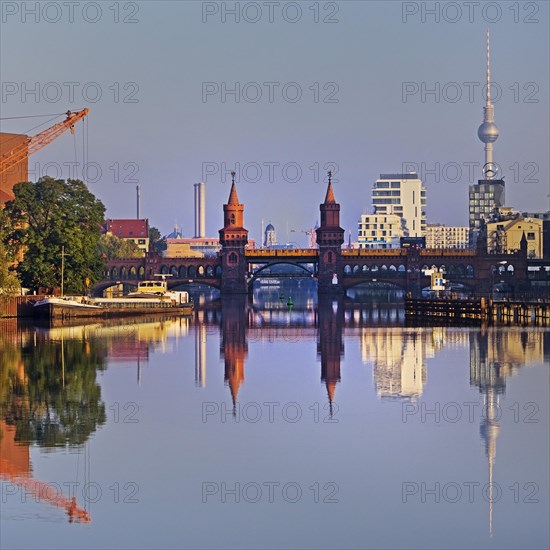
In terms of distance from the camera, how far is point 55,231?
446 ft

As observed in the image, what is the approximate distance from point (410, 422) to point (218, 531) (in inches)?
754

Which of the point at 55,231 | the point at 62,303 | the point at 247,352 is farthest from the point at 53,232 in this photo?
the point at 247,352

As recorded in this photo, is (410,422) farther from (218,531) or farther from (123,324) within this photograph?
(123,324)

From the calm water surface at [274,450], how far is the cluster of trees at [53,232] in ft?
160

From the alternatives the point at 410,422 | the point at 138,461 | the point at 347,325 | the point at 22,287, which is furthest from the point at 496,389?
the point at 22,287

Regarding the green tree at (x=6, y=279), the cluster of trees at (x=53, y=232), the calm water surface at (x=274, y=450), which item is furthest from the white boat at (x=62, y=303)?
the calm water surface at (x=274, y=450)

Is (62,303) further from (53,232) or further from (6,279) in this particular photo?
(53,232)

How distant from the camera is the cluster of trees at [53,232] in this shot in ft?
445

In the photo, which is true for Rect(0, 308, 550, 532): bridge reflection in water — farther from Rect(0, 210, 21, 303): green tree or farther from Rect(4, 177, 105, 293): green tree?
Rect(4, 177, 105, 293): green tree

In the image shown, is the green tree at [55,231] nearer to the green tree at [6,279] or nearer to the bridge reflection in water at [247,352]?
the green tree at [6,279]

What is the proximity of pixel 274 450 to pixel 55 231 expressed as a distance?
92576 mm

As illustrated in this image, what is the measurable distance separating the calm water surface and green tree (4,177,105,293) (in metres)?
48.7

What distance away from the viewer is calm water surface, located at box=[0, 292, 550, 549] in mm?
35812

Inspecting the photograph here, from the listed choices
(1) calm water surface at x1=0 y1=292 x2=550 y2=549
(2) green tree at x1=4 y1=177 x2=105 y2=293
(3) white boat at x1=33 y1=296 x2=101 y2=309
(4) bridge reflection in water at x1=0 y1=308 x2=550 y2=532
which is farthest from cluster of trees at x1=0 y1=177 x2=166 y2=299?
(1) calm water surface at x1=0 y1=292 x2=550 y2=549
